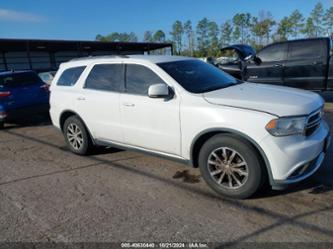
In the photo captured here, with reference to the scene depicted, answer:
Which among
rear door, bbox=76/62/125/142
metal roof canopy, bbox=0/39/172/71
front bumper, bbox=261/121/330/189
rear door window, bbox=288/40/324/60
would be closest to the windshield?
rear door, bbox=76/62/125/142

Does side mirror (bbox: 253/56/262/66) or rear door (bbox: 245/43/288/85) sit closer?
rear door (bbox: 245/43/288/85)

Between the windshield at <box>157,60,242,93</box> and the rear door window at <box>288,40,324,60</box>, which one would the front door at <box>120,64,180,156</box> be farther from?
the rear door window at <box>288,40,324,60</box>

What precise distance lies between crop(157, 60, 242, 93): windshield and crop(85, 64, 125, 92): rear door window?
0.74 m

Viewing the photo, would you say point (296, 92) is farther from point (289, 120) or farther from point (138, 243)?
point (138, 243)

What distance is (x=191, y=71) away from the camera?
485 centimetres

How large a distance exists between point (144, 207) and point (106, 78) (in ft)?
7.86

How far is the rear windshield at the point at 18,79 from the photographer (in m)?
9.12

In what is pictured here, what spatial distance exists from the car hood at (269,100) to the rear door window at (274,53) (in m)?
5.83

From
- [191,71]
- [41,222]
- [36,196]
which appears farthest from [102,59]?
[41,222]

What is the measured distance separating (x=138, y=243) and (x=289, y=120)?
204 centimetres

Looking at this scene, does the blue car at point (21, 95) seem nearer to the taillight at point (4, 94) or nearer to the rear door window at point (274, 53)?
the taillight at point (4, 94)

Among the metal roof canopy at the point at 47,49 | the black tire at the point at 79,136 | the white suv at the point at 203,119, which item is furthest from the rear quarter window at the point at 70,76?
the metal roof canopy at the point at 47,49

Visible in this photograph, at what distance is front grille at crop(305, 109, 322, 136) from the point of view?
3.66 m

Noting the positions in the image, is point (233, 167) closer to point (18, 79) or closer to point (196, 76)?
point (196, 76)
